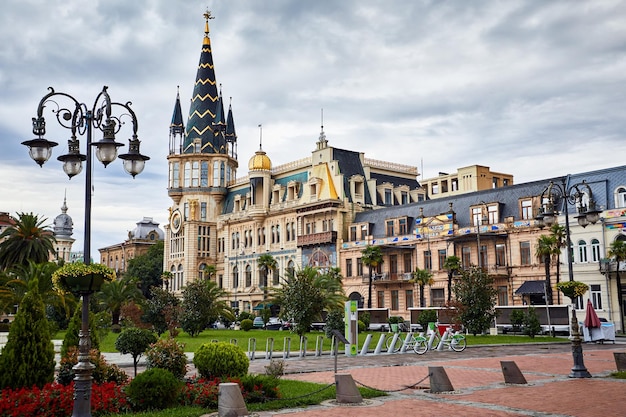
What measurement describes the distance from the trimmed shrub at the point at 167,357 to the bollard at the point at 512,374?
869 cm

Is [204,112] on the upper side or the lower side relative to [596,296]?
upper

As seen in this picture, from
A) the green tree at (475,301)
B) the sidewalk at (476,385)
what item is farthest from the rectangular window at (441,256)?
the sidewalk at (476,385)

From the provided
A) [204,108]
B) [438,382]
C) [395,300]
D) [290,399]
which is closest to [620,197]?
[395,300]

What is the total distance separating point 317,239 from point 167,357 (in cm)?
5330

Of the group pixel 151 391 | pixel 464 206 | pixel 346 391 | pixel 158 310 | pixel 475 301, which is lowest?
pixel 346 391

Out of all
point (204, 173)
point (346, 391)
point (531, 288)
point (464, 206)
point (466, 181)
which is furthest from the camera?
point (204, 173)

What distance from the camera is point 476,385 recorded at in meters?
17.8

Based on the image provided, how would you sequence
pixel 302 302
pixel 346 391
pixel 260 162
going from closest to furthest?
pixel 346 391 → pixel 302 302 → pixel 260 162

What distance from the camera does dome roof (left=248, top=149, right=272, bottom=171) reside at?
7964 centimetres

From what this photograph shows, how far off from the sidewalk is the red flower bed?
319cm

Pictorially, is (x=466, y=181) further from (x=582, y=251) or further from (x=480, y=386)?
(x=480, y=386)

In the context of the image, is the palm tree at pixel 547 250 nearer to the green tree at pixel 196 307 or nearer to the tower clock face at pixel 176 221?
the green tree at pixel 196 307

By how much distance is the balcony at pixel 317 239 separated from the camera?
67.6 meters

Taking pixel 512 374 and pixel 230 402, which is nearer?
pixel 230 402
